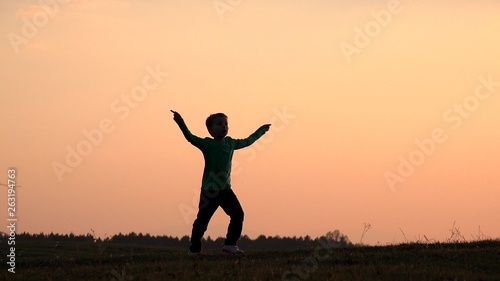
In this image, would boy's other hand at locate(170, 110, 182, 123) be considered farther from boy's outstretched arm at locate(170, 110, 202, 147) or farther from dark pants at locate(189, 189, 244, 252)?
dark pants at locate(189, 189, 244, 252)

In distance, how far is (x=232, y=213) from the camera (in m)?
19.3

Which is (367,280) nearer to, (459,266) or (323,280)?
(323,280)

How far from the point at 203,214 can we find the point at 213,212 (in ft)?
0.73

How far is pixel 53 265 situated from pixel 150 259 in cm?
199

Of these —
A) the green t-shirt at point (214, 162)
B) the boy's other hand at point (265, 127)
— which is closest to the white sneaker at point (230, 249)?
the green t-shirt at point (214, 162)

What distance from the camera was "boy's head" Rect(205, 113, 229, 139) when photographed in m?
19.4

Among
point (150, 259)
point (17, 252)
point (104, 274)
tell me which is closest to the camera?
point (104, 274)

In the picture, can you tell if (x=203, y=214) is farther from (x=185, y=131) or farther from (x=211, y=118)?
(x=211, y=118)

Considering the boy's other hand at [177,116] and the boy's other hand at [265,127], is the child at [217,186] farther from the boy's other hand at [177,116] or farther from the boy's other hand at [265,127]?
the boy's other hand at [265,127]

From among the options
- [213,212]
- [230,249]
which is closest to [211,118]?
[213,212]

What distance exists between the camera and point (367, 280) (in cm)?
1436

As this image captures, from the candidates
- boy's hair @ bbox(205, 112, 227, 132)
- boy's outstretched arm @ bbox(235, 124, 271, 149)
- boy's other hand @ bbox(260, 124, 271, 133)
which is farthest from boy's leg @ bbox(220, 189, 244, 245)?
boy's other hand @ bbox(260, 124, 271, 133)

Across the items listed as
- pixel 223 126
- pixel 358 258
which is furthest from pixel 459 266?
pixel 223 126

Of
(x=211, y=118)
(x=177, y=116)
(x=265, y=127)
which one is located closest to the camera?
(x=177, y=116)
